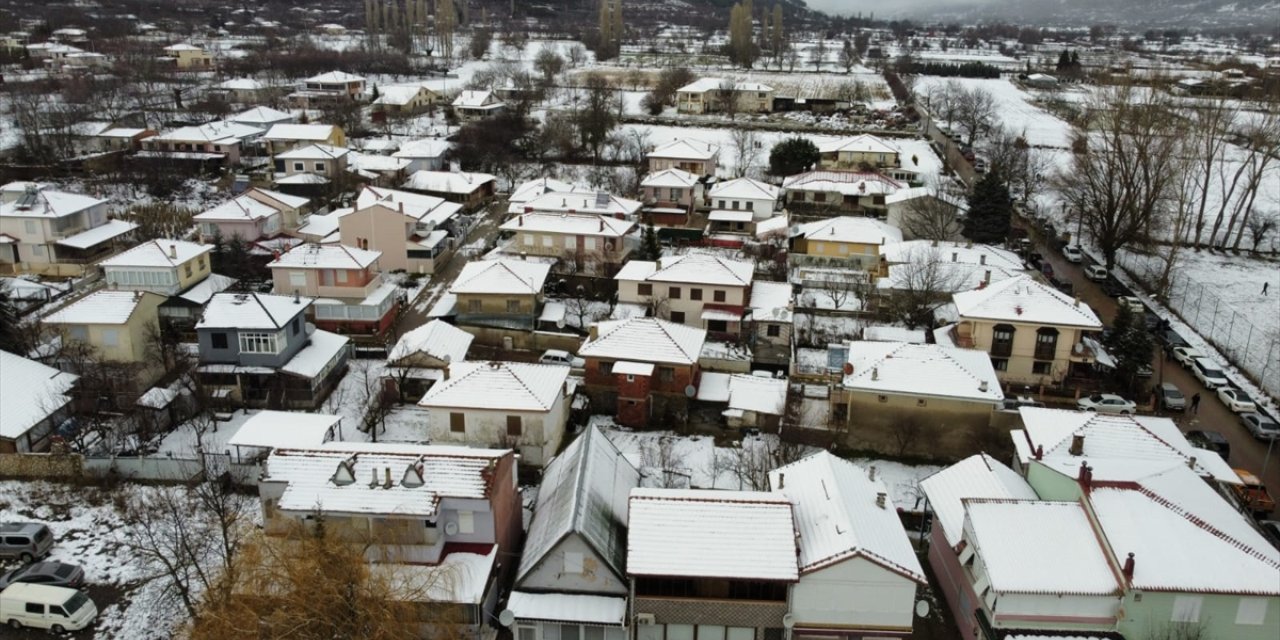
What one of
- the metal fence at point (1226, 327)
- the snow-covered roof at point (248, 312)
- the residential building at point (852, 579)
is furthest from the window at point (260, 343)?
the metal fence at point (1226, 327)

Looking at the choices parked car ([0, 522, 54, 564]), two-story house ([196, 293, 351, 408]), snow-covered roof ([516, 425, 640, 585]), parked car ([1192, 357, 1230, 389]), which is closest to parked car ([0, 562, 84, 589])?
parked car ([0, 522, 54, 564])

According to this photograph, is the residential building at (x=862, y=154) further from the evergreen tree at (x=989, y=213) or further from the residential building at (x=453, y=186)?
the residential building at (x=453, y=186)

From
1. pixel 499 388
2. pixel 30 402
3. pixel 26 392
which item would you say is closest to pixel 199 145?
pixel 26 392

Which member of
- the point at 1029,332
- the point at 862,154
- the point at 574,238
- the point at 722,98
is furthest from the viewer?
the point at 722,98

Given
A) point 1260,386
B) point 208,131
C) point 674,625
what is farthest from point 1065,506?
point 208,131

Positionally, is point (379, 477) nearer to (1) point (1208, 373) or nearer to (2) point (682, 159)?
(1) point (1208, 373)

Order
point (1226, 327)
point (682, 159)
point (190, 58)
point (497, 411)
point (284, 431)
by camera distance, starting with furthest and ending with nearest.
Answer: point (190, 58) < point (682, 159) < point (1226, 327) < point (497, 411) < point (284, 431)

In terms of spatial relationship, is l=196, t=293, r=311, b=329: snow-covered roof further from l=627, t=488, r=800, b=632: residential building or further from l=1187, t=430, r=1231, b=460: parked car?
l=1187, t=430, r=1231, b=460: parked car
